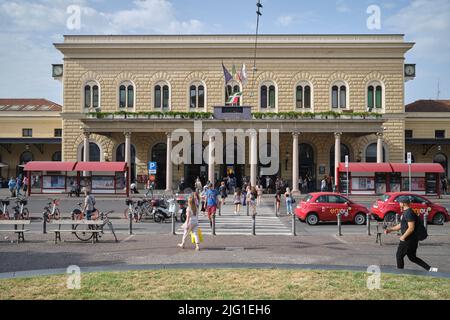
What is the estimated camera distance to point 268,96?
43062 mm

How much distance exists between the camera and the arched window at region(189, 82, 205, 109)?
142 feet

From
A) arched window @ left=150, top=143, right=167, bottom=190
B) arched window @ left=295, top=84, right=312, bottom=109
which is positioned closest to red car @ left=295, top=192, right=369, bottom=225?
arched window @ left=295, top=84, right=312, bottom=109

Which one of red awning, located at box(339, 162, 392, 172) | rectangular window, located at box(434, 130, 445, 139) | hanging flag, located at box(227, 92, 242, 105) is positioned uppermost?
hanging flag, located at box(227, 92, 242, 105)

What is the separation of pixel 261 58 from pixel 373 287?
36483mm

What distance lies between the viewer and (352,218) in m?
20.0

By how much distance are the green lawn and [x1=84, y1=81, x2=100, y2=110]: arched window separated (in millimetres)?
36209

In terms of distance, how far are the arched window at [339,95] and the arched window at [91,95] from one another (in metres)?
22.9

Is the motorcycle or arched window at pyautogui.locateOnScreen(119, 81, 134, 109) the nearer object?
the motorcycle

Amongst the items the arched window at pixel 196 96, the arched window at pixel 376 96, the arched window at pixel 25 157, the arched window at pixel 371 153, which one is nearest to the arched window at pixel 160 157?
the arched window at pixel 196 96

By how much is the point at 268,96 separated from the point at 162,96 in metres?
10.3

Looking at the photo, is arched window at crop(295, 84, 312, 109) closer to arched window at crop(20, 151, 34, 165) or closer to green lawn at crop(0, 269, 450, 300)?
arched window at crop(20, 151, 34, 165)

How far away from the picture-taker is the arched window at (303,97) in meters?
43.0

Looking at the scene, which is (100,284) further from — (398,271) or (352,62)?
(352,62)

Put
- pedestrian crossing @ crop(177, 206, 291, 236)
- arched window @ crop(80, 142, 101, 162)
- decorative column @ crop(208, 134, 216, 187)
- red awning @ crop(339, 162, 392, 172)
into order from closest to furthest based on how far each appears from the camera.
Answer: pedestrian crossing @ crop(177, 206, 291, 236) → red awning @ crop(339, 162, 392, 172) → decorative column @ crop(208, 134, 216, 187) → arched window @ crop(80, 142, 101, 162)
